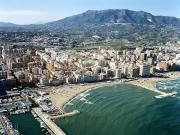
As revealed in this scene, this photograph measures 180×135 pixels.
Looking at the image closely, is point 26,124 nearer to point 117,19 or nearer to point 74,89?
point 74,89

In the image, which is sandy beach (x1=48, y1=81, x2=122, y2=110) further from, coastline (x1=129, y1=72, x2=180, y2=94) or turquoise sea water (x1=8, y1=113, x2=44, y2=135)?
turquoise sea water (x1=8, y1=113, x2=44, y2=135)

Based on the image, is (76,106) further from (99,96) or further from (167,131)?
(167,131)

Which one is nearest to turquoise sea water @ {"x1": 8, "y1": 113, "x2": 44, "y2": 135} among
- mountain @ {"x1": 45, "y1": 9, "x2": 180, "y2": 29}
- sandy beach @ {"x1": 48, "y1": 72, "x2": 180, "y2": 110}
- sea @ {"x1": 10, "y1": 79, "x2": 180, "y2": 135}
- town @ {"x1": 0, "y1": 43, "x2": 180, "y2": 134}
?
sea @ {"x1": 10, "y1": 79, "x2": 180, "y2": 135}

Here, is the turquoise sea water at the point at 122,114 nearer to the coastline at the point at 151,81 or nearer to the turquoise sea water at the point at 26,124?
the coastline at the point at 151,81

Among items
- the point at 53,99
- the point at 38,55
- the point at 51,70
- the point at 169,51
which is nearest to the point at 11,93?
the point at 53,99

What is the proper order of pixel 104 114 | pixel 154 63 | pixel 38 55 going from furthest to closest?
pixel 38 55 < pixel 154 63 < pixel 104 114

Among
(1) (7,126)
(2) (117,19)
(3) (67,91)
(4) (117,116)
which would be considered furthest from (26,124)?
(2) (117,19)
